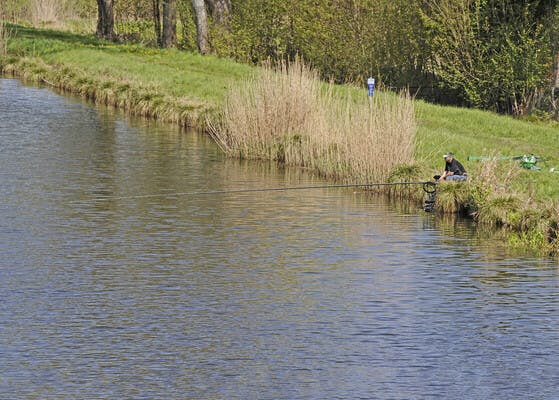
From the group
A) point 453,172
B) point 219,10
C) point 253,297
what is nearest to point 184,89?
point 219,10

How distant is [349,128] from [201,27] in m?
22.4

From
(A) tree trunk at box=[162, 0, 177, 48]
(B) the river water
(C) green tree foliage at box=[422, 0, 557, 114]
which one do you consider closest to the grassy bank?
(B) the river water

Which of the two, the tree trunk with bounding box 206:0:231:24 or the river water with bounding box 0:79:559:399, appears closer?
the river water with bounding box 0:79:559:399

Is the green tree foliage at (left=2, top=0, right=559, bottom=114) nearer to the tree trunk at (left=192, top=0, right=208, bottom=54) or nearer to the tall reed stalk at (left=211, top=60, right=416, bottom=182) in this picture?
the tree trunk at (left=192, top=0, right=208, bottom=54)

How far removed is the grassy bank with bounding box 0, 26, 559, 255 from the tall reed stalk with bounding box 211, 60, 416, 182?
26mm

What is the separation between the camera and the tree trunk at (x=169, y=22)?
47.3 m

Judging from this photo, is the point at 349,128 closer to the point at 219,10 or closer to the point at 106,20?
the point at 219,10

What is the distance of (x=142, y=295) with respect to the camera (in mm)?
16297

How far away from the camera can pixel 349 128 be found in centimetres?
2542

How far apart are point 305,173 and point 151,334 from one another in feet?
42.7

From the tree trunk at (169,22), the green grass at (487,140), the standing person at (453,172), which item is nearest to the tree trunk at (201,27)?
the tree trunk at (169,22)

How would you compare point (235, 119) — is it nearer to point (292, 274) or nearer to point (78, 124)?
point (78, 124)

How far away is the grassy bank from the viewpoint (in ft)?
70.4

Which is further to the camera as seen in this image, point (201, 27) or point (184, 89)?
point (201, 27)
